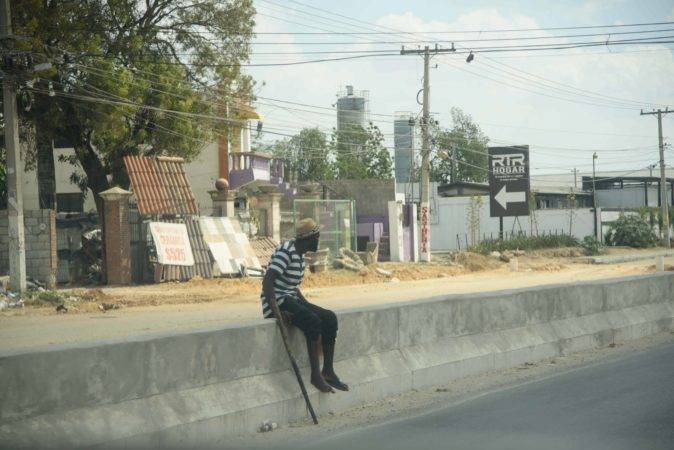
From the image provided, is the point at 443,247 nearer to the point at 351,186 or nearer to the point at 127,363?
the point at 351,186

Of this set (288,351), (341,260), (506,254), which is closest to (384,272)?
(341,260)

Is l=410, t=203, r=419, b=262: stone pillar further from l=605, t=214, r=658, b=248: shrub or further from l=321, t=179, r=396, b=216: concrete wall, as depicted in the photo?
l=605, t=214, r=658, b=248: shrub

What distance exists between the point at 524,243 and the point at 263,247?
22.2m

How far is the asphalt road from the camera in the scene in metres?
7.25

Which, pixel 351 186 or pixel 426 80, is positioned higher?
pixel 426 80

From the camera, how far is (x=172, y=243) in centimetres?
2744

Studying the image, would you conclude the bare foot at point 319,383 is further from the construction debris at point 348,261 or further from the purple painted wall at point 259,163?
the purple painted wall at point 259,163

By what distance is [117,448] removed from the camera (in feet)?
20.4

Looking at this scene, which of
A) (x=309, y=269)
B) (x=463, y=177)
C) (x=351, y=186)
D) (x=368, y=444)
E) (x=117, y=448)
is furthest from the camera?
(x=463, y=177)

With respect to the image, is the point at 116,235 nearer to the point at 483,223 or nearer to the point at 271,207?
the point at 271,207

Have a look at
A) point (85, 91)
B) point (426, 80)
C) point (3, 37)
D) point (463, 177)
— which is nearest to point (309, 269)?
point (85, 91)

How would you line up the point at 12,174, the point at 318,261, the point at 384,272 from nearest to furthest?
the point at 12,174 → the point at 318,261 → the point at 384,272

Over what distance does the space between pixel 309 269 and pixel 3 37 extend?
12688 mm

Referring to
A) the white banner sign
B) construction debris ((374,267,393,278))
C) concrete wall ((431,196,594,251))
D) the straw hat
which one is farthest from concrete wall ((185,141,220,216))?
the straw hat
